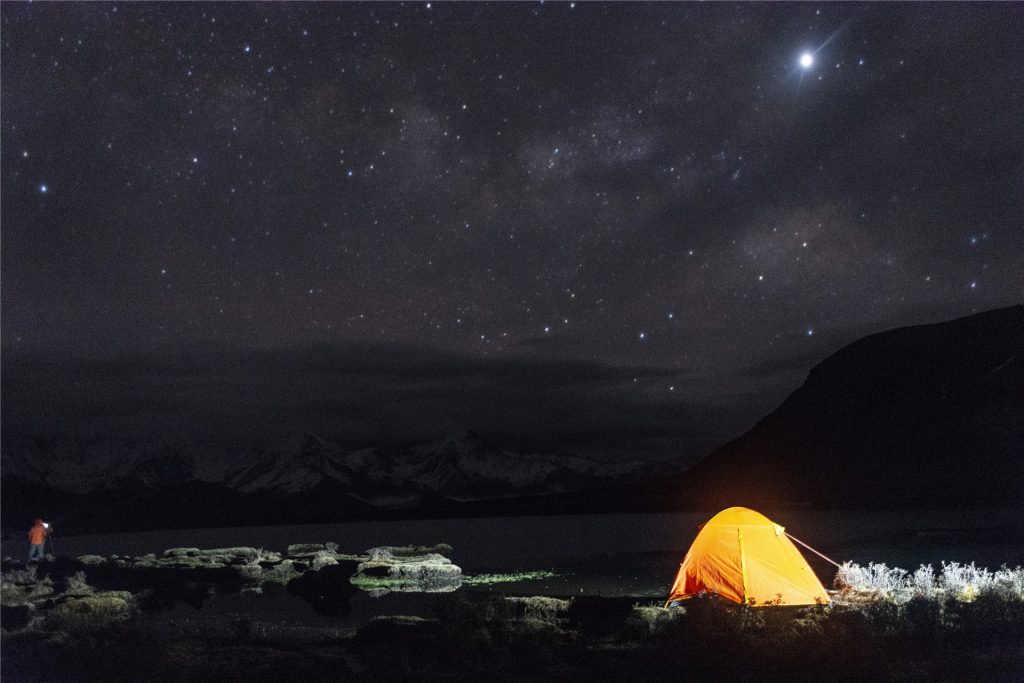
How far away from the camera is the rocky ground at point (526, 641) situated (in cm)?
1320

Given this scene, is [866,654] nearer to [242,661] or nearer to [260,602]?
[242,661]


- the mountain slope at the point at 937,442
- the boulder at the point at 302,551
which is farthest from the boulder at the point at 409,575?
the mountain slope at the point at 937,442

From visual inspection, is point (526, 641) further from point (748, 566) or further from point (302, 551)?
point (302, 551)

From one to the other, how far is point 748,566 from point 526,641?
5.53 metres

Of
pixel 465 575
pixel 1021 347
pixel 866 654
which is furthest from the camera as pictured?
pixel 1021 347

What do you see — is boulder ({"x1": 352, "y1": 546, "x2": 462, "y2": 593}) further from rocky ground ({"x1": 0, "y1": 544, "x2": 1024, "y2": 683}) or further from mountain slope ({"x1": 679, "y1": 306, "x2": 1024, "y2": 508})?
mountain slope ({"x1": 679, "y1": 306, "x2": 1024, "y2": 508})

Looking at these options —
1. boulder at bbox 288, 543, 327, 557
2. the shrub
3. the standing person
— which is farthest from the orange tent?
boulder at bbox 288, 543, 327, 557

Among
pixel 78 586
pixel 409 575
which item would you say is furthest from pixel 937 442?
pixel 78 586

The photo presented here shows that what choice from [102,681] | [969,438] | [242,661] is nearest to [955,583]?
[242,661]

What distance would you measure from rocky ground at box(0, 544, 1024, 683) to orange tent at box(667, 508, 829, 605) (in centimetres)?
73

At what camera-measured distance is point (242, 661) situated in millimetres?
16016

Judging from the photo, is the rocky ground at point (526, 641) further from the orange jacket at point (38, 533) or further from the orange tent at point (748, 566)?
the orange jacket at point (38, 533)

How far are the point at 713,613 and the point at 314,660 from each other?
8410 millimetres

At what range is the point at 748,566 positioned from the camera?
1834 cm
